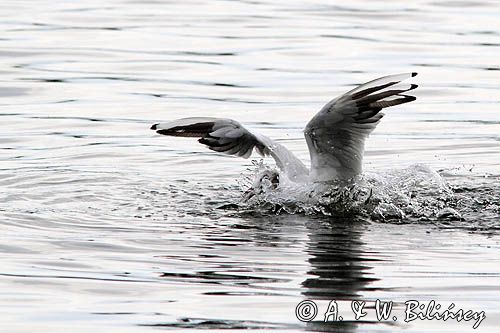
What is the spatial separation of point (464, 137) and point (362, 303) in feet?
22.6

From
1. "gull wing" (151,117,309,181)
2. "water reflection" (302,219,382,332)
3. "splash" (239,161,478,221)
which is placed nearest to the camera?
"water reflection" (302,219,382,332)

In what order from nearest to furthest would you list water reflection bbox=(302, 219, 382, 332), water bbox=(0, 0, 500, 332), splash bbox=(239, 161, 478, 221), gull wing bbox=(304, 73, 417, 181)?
water reflection bbox=(302, 219, 382, 332) < water bbox=(0, 0, 500, 332) < gull wing bbox=(304, 73, 417, 181) < splash bbox=(239, 161, 478, 221)

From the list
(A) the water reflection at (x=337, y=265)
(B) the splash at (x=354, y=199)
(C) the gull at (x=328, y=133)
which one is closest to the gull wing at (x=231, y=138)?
(C) the gull at (x=328, y=133)

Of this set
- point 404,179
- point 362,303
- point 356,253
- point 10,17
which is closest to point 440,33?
point 10,17

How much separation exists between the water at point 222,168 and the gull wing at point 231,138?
371 millimetres

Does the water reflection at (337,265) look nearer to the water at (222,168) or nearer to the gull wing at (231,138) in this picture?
the water at (222,168)

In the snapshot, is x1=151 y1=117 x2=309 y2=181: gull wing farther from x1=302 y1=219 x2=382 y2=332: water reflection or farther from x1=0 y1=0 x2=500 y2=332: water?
x1=302 y1=219 x2=382 y2=332: water reflection

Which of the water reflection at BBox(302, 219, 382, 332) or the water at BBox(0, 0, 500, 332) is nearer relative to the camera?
the water reflection at BBox(302, 219, 382, 332)

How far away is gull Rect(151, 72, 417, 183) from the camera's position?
9.98m

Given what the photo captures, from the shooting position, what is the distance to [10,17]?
73.4ft

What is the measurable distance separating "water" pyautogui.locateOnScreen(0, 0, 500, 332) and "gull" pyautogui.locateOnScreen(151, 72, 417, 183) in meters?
0.37

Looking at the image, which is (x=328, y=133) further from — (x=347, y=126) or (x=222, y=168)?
(x=222, y=168)

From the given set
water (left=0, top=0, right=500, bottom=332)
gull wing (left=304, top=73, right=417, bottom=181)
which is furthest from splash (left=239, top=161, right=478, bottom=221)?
gull wing (left=304, top=73, right=417, bottom=181)

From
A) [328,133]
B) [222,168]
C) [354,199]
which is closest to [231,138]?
[328,133]
